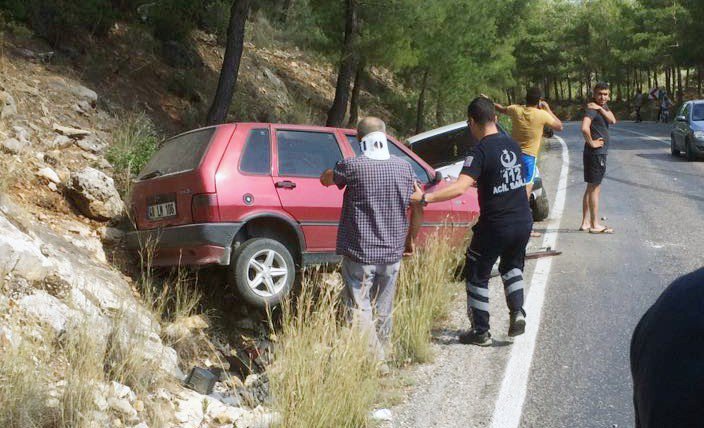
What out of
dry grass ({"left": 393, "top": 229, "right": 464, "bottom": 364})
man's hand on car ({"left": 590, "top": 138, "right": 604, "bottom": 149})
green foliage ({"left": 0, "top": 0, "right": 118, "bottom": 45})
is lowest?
dry grass ({"left": 393, "top": 229, "right": 464, "bottom": 364})

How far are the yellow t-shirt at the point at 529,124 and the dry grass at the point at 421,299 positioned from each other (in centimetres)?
204

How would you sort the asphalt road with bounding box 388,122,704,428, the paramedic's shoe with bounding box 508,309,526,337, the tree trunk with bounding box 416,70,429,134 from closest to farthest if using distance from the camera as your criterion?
the asphalt road with bounding box 388,122,704,428, the paramedic's shoe with bounding box 508,309,526,337, the tree trunk with bounding box 416,70,429,134

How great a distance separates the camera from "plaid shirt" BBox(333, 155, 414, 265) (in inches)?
226

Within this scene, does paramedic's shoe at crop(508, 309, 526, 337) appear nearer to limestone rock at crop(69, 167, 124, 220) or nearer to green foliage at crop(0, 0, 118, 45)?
limestone rock at crop(69, 167, 124, 220)

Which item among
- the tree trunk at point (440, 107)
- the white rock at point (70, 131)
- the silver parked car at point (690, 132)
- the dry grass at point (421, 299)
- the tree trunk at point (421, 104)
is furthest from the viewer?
the tree trunk at point (440, 107)

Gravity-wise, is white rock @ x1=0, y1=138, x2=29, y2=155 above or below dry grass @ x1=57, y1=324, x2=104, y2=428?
above

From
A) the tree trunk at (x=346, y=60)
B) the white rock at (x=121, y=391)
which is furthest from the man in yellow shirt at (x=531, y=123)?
the tree trunk at (x=346, y=60)

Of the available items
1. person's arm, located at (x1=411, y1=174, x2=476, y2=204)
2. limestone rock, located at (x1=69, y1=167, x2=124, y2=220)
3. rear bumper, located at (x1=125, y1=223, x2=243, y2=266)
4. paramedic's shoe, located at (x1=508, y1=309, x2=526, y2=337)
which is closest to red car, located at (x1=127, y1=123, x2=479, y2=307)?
rear bumper, located at (x1=125, y1=223, x2=243, y2=266)

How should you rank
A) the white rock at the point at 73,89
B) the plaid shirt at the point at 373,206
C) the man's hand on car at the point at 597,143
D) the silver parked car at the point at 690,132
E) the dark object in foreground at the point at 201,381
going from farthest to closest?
the silver parked car at the point at 690,132, the white rock at the point at 73,89, the man's hand on car at the point at 597,143, the dark object in foreground at the point at 201,381, the plaid shirt at the point at 373,206

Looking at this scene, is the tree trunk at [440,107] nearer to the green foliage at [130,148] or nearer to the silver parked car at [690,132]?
the silver parked car at [690,132]

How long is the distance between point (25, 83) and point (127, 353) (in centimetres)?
726

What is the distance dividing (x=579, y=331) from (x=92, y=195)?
5.26m

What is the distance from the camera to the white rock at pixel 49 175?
905 centimetres

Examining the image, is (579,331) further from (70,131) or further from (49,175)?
(70,131)
